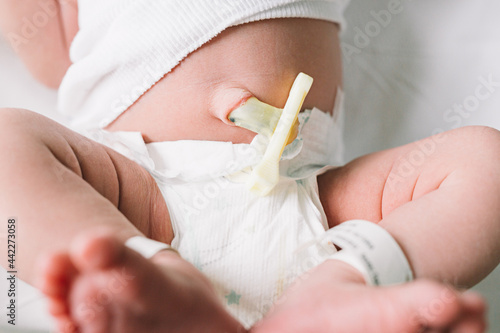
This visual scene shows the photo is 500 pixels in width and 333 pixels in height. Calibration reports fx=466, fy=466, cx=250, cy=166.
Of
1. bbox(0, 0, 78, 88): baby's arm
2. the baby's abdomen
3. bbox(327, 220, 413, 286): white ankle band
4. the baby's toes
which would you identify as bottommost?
the baby's abdomen

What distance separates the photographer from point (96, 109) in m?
0.91

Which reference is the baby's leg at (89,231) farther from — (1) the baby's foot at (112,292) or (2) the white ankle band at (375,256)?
(2) the white ankle band at (375,256)

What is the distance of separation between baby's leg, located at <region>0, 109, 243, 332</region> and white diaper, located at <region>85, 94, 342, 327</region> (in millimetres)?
47

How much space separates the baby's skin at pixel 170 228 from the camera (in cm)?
41

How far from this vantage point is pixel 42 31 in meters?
1.02

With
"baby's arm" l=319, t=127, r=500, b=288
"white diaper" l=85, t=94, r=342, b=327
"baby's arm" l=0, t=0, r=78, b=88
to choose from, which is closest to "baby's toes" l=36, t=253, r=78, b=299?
"white diaper" l=85, t=94, r=342, b=327

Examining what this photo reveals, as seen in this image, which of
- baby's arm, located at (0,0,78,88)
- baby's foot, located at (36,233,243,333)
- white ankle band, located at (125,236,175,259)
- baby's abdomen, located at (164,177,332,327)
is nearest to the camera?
baby's foot, located at (36,233,243,333)

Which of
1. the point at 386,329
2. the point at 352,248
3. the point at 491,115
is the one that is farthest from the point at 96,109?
the point at 491,115

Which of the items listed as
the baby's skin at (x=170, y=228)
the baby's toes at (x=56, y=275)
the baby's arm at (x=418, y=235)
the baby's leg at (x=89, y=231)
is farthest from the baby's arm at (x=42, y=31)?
the baby's toes at (x=56, y=275)

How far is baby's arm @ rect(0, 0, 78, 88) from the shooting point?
990 mm

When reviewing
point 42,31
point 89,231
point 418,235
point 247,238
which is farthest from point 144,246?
point 42,31

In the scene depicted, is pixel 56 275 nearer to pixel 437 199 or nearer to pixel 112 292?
pixel 112 292

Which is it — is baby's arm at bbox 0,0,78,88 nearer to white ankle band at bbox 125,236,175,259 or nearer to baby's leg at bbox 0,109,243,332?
baby's leg at bbox 0,109,243,332

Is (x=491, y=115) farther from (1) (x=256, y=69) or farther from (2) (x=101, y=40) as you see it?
(2) (x=101, y=40)
